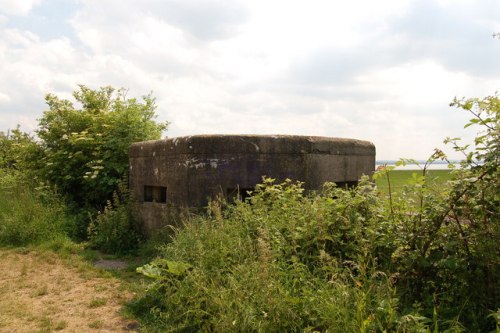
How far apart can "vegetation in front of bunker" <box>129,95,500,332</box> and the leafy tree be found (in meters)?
3.96

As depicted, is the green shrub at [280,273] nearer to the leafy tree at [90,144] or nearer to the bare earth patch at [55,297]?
the bare earth patch at [55,297]

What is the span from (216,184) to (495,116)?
10.6 feet

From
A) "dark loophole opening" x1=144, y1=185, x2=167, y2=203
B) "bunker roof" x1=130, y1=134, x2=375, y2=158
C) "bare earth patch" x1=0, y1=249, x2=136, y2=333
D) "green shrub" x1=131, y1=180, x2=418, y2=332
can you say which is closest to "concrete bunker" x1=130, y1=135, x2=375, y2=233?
"bunker roof" x1=130, y1=134, x2=375, y2=158

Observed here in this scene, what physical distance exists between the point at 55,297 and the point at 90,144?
416 cm

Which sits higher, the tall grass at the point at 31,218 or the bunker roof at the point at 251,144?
the bunker roof at the point at 251,144

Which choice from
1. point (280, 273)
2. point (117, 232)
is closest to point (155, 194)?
point (117, 232)

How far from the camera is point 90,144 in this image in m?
7.79

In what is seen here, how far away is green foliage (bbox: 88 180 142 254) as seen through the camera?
19.7ft

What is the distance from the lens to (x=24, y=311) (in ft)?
12.1

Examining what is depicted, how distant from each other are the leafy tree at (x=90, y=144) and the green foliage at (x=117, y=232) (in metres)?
0.86

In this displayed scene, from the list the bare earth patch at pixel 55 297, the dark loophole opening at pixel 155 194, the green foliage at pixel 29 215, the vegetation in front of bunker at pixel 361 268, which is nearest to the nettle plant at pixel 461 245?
the vegetation in front of bunker at pixel 361 268

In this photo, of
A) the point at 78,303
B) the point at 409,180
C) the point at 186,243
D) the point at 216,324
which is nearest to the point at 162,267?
the point at 186,243

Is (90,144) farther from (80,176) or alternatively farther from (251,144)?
(251,144)

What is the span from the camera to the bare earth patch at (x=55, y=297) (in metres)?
3.42
